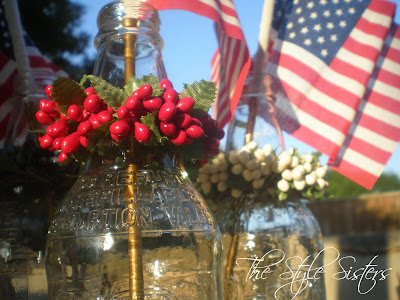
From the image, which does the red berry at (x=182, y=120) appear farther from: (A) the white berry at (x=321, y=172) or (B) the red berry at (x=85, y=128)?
(A) the white berry at (x=321, y=172)

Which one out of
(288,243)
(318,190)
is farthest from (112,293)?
(318,190)

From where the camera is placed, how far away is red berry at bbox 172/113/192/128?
1.93ft

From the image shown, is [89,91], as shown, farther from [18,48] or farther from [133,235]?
[18,48]

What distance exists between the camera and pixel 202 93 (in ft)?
2.10

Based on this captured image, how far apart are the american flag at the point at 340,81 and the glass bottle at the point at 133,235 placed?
67cm

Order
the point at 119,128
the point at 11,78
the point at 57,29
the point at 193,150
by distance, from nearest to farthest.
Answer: the point at 119,128 < the point at 193,150 < the point at 11,78 < the point at 57,29

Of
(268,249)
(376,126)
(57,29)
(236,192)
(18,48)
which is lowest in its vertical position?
(268,249)

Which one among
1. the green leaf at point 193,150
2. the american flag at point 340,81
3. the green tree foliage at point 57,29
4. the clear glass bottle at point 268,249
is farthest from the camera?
the green tree foliage at point 57,29

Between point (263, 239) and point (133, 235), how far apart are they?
0.44 m

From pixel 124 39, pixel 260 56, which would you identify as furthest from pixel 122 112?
pixel 260 56

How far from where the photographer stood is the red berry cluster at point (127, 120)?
1.84ft

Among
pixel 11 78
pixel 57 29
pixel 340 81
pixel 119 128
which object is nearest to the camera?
pixel 119 128

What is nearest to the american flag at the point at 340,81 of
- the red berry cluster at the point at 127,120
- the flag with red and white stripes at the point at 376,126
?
the flag with red and white stripes at the point at 376,126

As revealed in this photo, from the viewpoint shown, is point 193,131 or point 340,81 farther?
point 340,81
